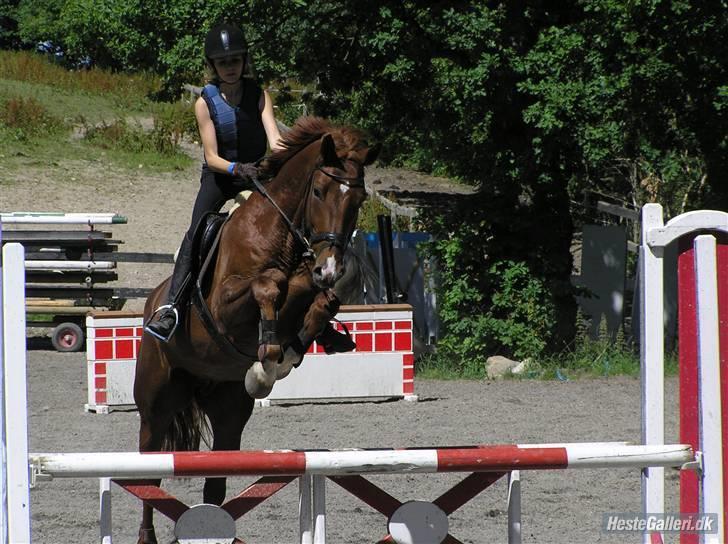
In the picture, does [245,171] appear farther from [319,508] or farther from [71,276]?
[71,276]

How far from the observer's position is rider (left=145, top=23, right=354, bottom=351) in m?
5.36

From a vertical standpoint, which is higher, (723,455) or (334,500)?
(723,455)

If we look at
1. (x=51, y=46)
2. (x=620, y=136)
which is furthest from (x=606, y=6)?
(x=51, y=46)

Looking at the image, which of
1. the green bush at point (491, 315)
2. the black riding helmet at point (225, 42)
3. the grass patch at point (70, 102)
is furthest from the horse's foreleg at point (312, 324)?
the grass patch at point (70, 102)

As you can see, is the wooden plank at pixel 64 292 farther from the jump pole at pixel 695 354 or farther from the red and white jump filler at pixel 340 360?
the jump pole at pixel 695 354

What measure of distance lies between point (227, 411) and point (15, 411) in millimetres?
2183

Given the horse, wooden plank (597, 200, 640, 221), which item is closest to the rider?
the horse

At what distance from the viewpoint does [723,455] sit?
13.1 ft

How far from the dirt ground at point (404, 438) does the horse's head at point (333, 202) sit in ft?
5.68

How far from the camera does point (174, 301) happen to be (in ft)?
17.7

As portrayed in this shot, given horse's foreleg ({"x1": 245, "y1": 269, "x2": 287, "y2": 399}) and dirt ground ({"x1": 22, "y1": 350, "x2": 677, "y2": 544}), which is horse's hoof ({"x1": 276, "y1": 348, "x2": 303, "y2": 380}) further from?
dirt ground ({"x1": 22, "y1": 350, "x2": 677, "y2": 544})

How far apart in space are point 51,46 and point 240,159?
40.3 metres

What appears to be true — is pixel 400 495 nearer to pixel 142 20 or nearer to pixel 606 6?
pixel 606 6

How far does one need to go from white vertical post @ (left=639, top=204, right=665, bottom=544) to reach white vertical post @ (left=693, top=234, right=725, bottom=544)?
0.15 meters
